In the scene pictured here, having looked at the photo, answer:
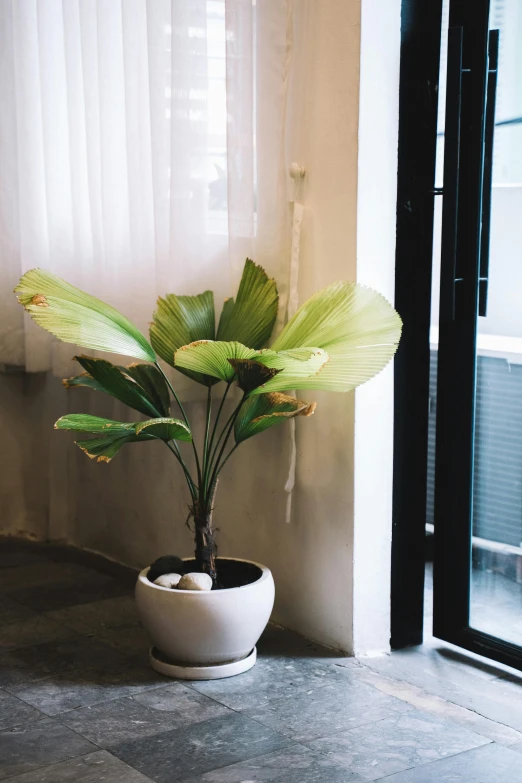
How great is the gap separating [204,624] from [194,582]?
99 millimetres

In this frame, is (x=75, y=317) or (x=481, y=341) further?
(x=481, y=341)

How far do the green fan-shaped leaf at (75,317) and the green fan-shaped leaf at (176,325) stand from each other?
110mm

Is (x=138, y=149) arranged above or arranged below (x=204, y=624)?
above

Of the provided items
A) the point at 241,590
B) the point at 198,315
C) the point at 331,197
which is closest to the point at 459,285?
the point at 331,197

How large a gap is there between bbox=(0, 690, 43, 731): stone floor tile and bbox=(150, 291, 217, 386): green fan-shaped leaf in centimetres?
82

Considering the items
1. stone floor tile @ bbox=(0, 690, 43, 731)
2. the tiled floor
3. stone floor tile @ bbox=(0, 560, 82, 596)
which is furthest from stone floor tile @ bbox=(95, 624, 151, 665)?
stone floor tile @ bbox=(0, 560, 82, 596)

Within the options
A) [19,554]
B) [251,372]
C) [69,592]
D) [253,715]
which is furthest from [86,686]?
[19,554]

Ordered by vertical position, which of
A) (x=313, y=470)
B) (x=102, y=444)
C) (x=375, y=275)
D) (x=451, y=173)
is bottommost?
(x=313, y=470)

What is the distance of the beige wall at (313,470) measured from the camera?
2.27 metres

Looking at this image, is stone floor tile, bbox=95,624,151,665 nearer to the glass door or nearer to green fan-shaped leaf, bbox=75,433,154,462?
green fan-shaped leaf, bbox=75,433,154,462

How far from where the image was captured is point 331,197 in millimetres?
2312

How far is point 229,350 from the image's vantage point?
205 centimetres

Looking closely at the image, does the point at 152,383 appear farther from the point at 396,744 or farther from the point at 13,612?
the point at 396,744

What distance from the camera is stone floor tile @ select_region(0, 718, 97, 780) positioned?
6.06 feet
